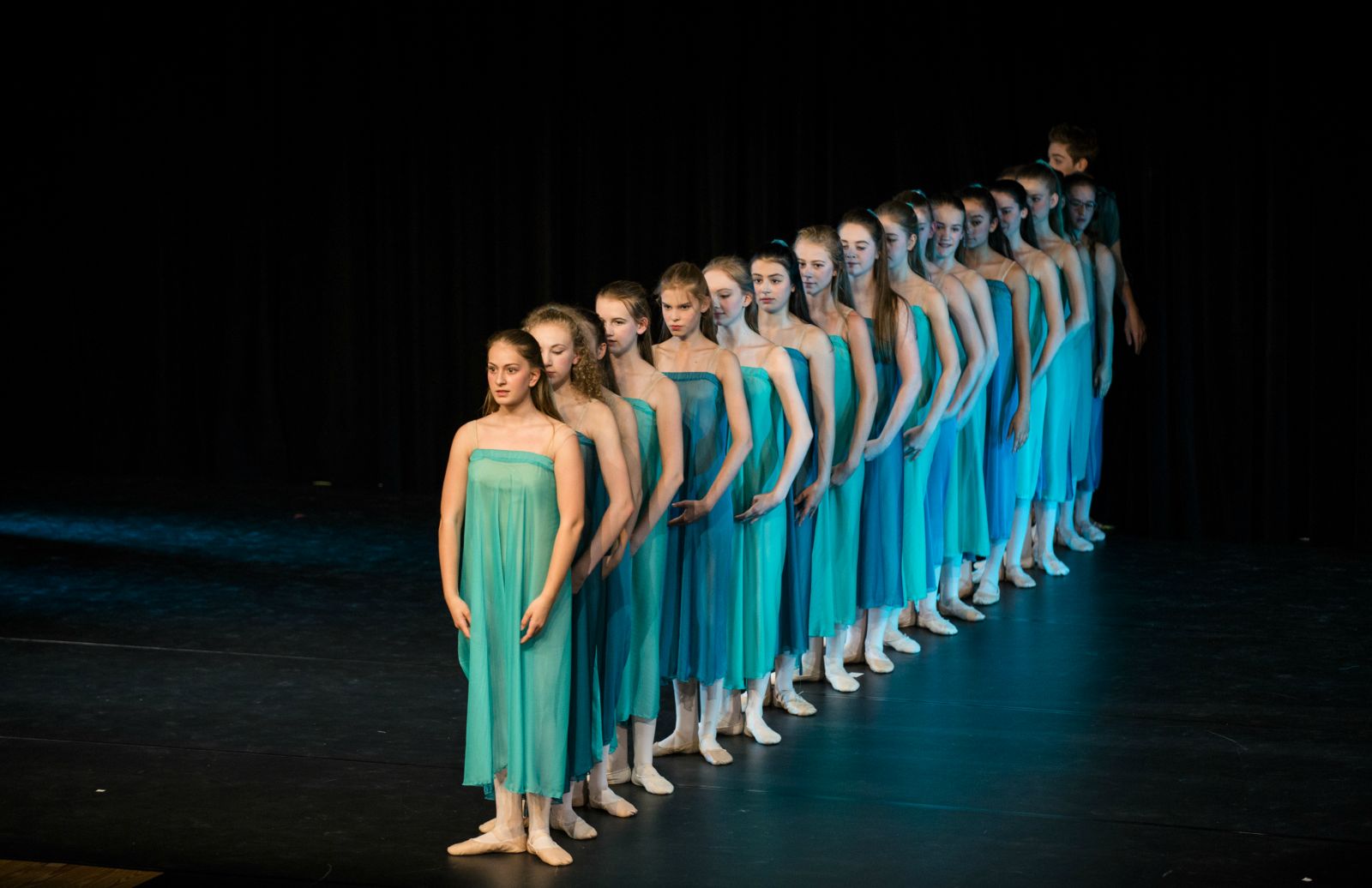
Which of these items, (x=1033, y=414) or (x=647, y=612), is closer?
(x=647, y=612)

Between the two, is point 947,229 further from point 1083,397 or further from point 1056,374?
point 1083,397

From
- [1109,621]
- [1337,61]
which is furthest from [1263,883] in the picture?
[1337,61]

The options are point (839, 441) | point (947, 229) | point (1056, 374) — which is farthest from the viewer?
point (1056, 374)

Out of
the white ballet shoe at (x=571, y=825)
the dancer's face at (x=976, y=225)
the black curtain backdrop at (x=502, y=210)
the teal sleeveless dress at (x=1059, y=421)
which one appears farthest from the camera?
the black curtain backdrop at (x=502, y=210)

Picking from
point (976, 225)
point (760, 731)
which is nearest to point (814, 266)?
point (760, 731)

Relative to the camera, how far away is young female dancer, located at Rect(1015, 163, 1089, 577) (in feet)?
25.1

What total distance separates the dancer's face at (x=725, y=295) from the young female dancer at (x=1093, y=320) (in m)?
2.98

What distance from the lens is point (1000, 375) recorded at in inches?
282

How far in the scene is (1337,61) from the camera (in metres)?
8.48

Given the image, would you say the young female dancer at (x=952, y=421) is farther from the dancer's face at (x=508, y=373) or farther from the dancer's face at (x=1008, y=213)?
the dancer's face at (x=508, y=373)

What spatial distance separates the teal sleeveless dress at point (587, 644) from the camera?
14.2ft

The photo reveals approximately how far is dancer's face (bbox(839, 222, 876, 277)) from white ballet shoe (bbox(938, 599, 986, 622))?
149cm

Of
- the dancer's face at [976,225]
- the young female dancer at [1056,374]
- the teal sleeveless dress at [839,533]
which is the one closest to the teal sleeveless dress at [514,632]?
the teal sleeveless dress at [839,533]

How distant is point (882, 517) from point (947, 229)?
1.25 metres
